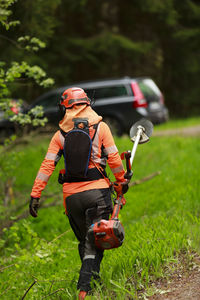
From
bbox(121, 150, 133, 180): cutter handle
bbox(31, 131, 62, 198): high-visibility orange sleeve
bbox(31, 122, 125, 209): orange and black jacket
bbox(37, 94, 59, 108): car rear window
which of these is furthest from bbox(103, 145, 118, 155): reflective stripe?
bbox(37, 94, 59, 108): car rear window

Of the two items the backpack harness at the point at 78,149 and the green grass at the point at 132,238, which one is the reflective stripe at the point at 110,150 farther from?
the green grass at the point at 132,238

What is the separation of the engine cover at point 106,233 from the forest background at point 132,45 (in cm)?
1211

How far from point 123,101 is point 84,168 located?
1078 cm

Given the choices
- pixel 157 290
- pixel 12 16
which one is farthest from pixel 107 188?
pixel 12 16

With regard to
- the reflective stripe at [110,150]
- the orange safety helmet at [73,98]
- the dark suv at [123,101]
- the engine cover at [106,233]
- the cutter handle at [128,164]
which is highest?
the orange safety helmet at [73,98]

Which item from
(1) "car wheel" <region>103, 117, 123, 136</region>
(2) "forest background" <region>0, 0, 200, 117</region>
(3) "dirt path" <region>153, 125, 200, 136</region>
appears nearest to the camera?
(1) "car wheel" <region>103, 117, 123, 136</region>

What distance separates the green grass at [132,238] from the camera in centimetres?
438

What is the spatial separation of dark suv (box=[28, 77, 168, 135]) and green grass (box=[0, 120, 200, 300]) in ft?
9.15

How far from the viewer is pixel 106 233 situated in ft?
12.9

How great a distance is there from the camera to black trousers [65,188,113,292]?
4172 millimetres

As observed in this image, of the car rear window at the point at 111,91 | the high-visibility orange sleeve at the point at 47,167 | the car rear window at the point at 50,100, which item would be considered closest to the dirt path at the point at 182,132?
the car rear window at the point at 111,91

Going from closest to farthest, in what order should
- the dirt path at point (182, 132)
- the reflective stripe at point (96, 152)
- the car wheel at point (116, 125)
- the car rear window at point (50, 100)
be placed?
the reflective stripe at point (96, 152), the car rear window at point (50, 100), the car wheel at point (116, 125), the dirt path at point (182, 132)

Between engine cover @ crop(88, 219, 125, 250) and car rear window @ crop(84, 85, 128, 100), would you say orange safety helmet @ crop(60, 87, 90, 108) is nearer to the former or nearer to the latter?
engine cover @ crop(88, 219, 125, 250)

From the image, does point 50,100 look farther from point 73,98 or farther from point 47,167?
point 47,167
